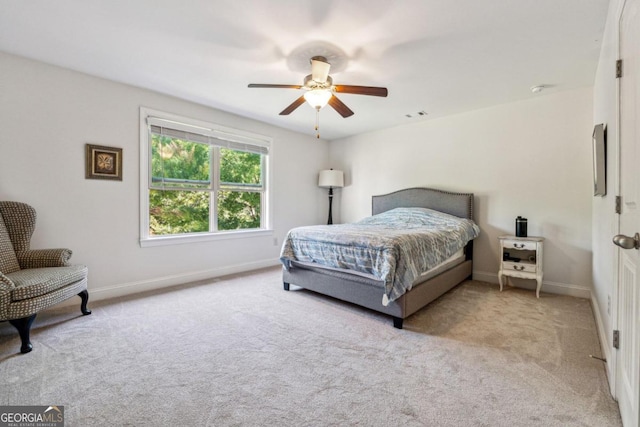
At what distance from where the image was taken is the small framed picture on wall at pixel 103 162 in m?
2.99

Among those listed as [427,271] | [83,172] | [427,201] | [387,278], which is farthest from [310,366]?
[427,201]

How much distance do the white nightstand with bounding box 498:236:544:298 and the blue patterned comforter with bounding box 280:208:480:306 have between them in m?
0.43

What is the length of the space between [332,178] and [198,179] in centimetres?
235

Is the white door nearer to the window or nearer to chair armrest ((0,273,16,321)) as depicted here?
chair armrest ((0,273,16,321))

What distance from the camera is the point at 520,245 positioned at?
3307mm

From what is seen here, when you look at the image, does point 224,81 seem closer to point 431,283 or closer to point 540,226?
point 431,283

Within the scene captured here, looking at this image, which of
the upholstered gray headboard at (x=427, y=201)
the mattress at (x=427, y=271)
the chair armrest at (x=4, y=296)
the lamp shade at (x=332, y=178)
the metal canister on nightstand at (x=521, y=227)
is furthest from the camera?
the lamp shade at (x=332, y=178)

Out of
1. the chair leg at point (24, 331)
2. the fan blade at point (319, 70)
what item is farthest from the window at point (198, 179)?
the fan blade at point (319, 70)

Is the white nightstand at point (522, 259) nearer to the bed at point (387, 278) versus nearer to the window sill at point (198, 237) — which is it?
the bed at point (387, 278)

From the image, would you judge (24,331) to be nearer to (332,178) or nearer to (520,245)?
(332,178)

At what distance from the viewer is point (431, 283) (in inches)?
111

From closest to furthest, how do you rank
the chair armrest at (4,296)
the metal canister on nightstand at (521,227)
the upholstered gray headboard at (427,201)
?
the chair armrest at (4,296), the metal canister on nightstand at (521,227), the upholstered gray headboard at (427,201)

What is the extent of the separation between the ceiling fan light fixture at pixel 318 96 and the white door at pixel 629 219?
1820 millimetres

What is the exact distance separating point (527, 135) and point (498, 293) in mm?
2030
